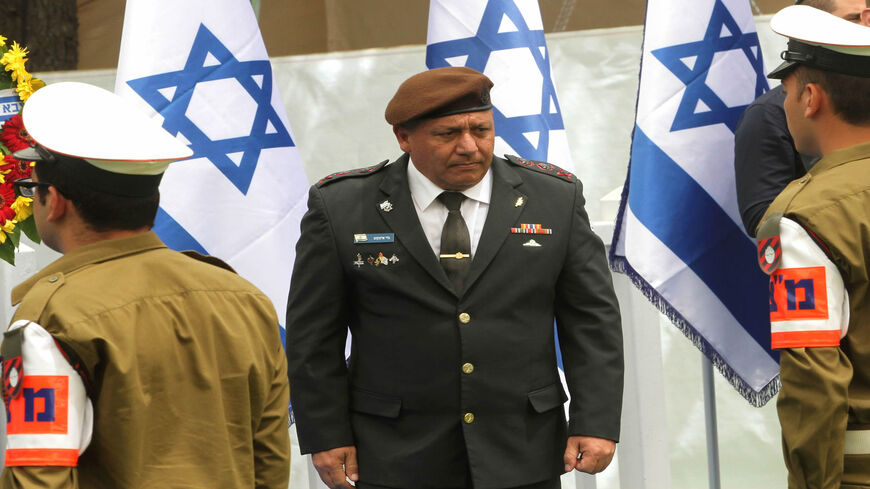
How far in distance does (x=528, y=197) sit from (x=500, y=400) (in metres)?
0.50

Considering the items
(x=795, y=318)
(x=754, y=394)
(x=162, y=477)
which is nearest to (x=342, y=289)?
(x=162, y=477)

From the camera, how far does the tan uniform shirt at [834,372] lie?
2.20 metres

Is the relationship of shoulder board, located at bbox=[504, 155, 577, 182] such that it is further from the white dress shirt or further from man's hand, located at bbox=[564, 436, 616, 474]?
man's hand, located at bbox=[564, 436, 616, 474]

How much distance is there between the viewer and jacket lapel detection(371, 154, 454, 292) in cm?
271

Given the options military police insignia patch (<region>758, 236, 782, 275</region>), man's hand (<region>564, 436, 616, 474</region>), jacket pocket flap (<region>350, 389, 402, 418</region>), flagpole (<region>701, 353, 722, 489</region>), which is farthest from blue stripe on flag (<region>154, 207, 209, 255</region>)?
military police insignia patch (<region>758, 236, 782, 275</region>)

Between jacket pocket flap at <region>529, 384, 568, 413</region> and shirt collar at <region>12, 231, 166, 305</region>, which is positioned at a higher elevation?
shirt collar at <region>12, 231, 166, 305</region>

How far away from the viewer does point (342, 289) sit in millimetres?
2791

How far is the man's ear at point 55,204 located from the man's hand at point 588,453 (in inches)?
51.5

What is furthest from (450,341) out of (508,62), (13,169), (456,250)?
(508,62)

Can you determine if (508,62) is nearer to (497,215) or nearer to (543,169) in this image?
(543,169)

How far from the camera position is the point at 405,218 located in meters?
2.78

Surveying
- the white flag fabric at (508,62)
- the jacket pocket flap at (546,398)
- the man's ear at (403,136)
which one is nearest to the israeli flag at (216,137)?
the white flag fabric at (508,62)

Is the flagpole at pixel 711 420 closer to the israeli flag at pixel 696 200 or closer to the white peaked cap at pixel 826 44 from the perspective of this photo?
the israeli flag at pixel 696 200

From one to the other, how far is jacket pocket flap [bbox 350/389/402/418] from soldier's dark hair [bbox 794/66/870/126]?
1.17m
